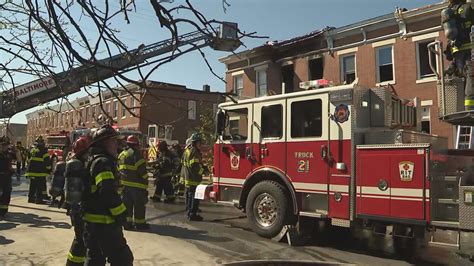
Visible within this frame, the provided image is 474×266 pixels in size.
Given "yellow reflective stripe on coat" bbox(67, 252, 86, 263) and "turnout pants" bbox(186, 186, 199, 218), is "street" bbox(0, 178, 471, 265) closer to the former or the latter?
"turnout pants" bbox(186, 186, 199, 218)

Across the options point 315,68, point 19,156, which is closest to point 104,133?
point 315,68

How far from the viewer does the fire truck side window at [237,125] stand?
8.58m

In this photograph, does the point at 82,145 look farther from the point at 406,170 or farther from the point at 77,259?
the point at 406,170

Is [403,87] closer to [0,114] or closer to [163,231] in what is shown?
[163,231]

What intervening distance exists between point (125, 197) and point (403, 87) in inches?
520

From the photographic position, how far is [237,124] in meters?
8.80

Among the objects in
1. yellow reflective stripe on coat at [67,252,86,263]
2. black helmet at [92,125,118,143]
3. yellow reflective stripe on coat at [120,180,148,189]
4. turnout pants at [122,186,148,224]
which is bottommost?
yellow reflective stripe on coat at [67,252,86,263]

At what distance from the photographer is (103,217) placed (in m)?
4.33

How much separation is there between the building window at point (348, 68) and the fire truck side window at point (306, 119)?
42.7ft

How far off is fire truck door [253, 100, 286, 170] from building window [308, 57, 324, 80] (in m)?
13.9

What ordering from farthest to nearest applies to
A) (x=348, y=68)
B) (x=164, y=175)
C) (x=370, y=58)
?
(x=348, y=68), (x=370, y=58), (x=164, y=175)

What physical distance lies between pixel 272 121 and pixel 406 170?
2.62 meters

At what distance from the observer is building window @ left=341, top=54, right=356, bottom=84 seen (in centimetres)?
2023

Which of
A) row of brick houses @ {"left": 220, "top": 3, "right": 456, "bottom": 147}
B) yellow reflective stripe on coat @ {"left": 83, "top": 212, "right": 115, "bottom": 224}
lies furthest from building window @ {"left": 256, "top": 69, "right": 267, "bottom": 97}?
yellow reflective stripe on coat @ {"left": 83, "top": 212, "right": 115, "bottom": 224}
